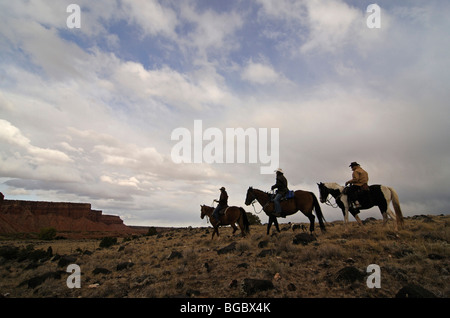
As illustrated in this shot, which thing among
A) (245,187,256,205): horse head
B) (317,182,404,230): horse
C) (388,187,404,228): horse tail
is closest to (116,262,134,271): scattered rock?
(245,187,256,205): horse head

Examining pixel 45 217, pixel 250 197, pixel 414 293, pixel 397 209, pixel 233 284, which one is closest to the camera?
pixel 414 293

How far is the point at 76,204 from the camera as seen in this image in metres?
130

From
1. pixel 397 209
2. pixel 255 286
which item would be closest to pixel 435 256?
pixel 397 209

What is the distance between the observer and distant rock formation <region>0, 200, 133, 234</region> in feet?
324

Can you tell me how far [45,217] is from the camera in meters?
114

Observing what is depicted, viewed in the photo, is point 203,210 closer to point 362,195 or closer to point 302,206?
point 302,206

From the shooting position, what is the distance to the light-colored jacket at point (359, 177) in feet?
35.7

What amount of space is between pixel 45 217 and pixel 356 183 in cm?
14532

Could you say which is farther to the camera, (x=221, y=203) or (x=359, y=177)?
(x=221, y=203)

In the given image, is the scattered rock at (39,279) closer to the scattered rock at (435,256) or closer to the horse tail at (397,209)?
the scattered rock at (435,256)

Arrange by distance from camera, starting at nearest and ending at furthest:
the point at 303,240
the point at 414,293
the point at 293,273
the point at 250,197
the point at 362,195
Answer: the point at 414,293 → the point at 293,273 → the point at 303,240 → the point at 362,195 → the point at 250,197

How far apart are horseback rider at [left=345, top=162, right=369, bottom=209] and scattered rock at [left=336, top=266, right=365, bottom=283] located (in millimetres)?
6328

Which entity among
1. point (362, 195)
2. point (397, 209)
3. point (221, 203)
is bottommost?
point (221, 203)
